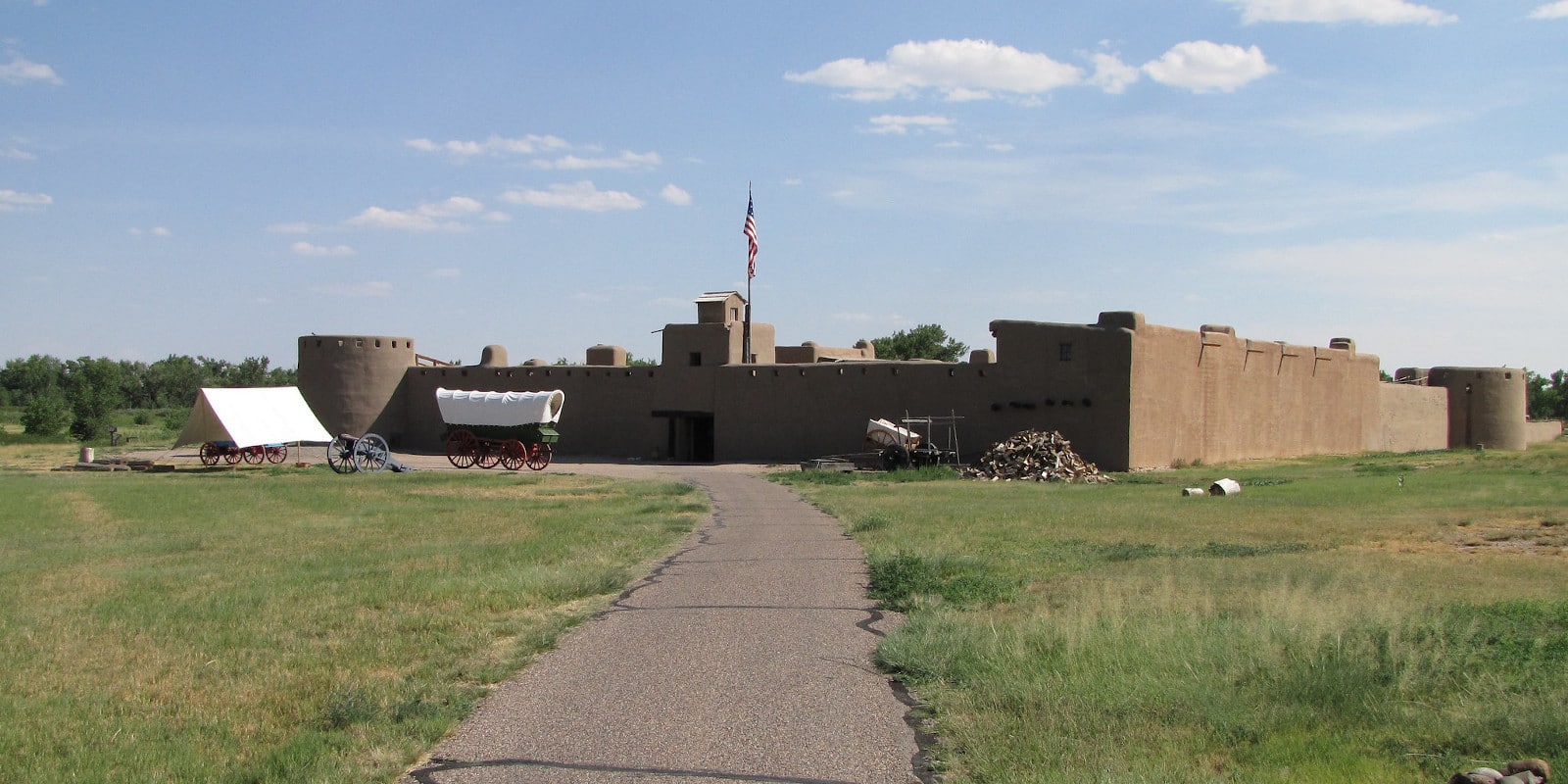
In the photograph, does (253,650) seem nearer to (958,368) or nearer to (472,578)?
A: (472,578)

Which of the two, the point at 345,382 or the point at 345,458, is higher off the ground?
the point at 345,382

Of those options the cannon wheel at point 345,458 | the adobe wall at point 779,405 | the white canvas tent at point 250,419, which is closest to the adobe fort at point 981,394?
the adobe wall at point 779,405

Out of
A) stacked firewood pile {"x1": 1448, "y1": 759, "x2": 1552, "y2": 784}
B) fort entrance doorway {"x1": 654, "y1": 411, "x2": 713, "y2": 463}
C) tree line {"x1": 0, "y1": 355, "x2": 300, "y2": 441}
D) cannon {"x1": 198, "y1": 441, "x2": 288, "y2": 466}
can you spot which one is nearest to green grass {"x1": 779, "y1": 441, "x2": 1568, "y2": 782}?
stacked firewood pile {"x1": 1448, "y1": 759, "x2": 1552, "y2": 784}

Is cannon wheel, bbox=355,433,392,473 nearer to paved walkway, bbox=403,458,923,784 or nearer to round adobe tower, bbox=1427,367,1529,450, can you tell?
paved walkway, bbox=403,458,923,784

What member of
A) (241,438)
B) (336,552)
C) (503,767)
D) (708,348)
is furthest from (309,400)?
(503,767)

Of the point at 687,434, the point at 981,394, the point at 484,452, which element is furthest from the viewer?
the point at 687,434

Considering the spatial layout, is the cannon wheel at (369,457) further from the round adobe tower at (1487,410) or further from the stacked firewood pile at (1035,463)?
the round adobe tower at (1487,410)

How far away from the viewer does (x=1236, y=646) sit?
8.57 m

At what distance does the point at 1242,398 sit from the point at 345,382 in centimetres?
3125

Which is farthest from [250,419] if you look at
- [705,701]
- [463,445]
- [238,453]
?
[705,701]

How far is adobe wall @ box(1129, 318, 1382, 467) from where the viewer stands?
34656 millimetres

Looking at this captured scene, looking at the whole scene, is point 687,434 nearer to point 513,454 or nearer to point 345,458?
point 513,454

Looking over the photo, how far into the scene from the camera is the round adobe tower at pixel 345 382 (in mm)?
45812

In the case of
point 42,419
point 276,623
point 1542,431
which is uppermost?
A: point 1542,431
